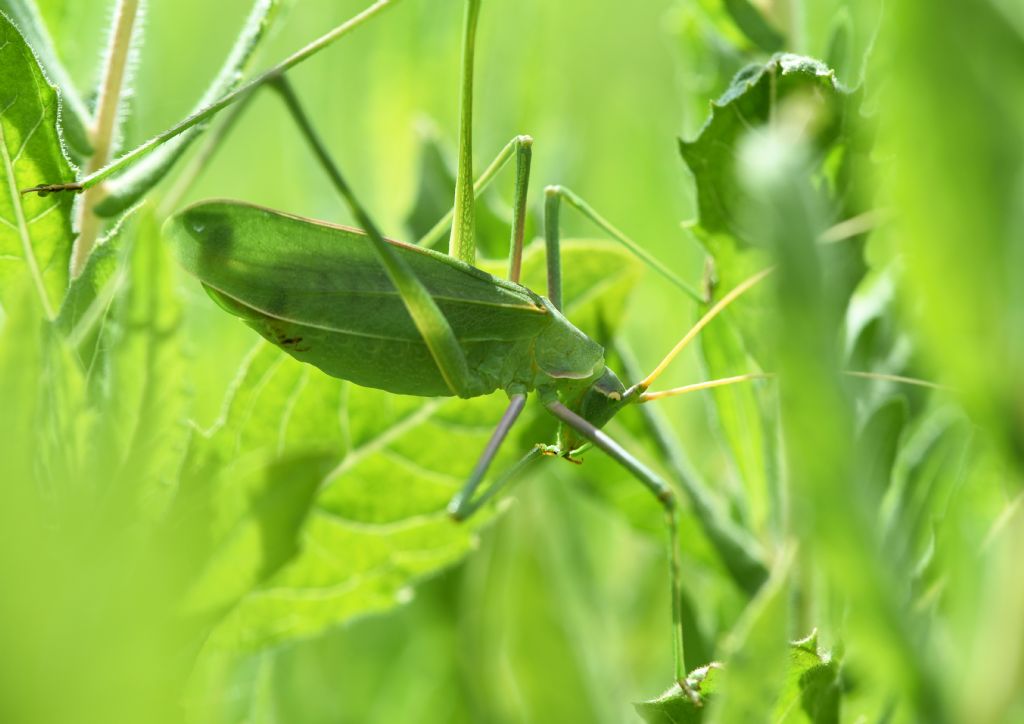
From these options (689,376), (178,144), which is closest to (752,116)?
(178,144)

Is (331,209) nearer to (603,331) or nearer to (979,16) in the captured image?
(603,331)

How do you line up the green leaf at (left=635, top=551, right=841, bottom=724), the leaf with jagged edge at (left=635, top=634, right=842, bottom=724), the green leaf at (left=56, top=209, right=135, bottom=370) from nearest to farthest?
the green leaf at (left=635, top=551, right=841, bottom=724)
the leaf with jagged edge at (left=635, top=634, right=842, bottom=724)
the green leaf at (left=56, top=209, right=135, bottom=370)

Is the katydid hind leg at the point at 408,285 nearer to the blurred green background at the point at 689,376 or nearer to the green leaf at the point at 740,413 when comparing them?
the blurred green background at the point at 689,376

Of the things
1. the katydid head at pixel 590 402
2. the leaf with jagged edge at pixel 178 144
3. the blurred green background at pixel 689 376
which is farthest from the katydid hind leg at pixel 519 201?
the leaf with jagged edge at pixel 178 144

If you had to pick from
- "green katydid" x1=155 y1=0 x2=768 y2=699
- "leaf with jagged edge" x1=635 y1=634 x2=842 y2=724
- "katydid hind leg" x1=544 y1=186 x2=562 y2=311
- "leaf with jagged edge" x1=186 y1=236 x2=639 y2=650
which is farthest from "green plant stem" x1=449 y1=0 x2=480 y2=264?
"leaf with jagged edge" x1=635 y1=634 x2=842 y2=724

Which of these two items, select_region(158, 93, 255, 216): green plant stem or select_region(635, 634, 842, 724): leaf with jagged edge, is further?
select_region(158, 93, 255, 216): green plant stem

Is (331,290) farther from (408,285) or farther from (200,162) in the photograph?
(200,162)

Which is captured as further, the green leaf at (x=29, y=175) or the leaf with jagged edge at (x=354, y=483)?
the leaf with jagged edge at (x=354, y=483)

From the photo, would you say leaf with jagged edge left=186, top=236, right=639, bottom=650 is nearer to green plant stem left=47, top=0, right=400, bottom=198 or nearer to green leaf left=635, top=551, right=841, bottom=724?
green plant stem left=47, top=0, right=400, bottom=198
